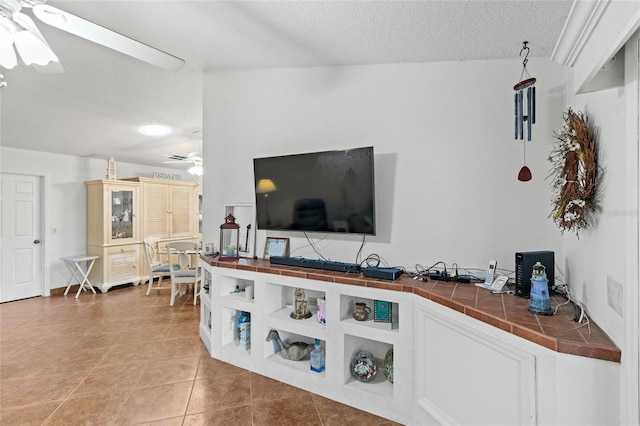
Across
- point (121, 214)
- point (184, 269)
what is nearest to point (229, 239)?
point (184, 269)

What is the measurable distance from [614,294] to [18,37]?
2.73 m

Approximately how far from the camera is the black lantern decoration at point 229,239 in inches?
112

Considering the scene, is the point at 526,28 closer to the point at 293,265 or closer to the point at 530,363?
the point at 530,363

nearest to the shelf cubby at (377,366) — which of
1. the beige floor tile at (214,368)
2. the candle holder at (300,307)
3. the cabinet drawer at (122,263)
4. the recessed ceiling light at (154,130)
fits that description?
the candle holder at (300,307)

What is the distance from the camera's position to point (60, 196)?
498 cm

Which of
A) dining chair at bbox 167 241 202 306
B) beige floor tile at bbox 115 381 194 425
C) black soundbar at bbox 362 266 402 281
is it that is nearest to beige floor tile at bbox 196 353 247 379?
beige floor tile at bbox 115 381 194 425

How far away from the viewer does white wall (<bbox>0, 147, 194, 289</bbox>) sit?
457 centimetres

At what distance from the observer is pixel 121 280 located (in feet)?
17.3

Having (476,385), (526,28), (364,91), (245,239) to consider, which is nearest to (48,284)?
(245,239)

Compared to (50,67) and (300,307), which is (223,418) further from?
(50,67)

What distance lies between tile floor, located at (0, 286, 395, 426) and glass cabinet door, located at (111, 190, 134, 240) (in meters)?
1.74

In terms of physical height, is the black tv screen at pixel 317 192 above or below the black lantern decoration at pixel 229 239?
above

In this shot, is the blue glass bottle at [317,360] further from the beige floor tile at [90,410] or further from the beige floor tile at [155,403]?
the beige floor tile at [90,410]

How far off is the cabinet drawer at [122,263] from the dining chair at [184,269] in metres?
0.94
